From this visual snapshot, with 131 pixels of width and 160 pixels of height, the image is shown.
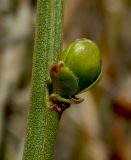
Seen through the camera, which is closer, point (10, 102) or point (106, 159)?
point (106, 159)

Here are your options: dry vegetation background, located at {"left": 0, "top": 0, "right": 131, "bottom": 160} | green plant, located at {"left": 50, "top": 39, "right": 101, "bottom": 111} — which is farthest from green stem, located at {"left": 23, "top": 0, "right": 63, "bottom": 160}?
dry vegetation background, located at {"left": 0, "top": 0, "right": 131, "bottom": 160}

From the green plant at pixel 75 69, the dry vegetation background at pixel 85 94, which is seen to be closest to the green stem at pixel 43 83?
the green plant at pixel 75 69

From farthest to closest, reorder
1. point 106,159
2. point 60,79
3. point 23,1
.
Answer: point 23,1 < point 106,159 < point 60,79

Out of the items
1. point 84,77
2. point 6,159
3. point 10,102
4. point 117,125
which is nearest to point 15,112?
point 10,102

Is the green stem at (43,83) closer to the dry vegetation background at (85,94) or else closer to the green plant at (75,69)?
the green plant at (75,69)

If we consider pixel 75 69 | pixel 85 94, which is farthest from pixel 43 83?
pixel 85 94

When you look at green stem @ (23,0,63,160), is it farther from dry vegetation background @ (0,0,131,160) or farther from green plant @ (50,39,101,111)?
dry vegetation background @ (0,0,131,160)

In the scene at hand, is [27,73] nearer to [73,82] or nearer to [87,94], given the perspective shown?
[87,94]
